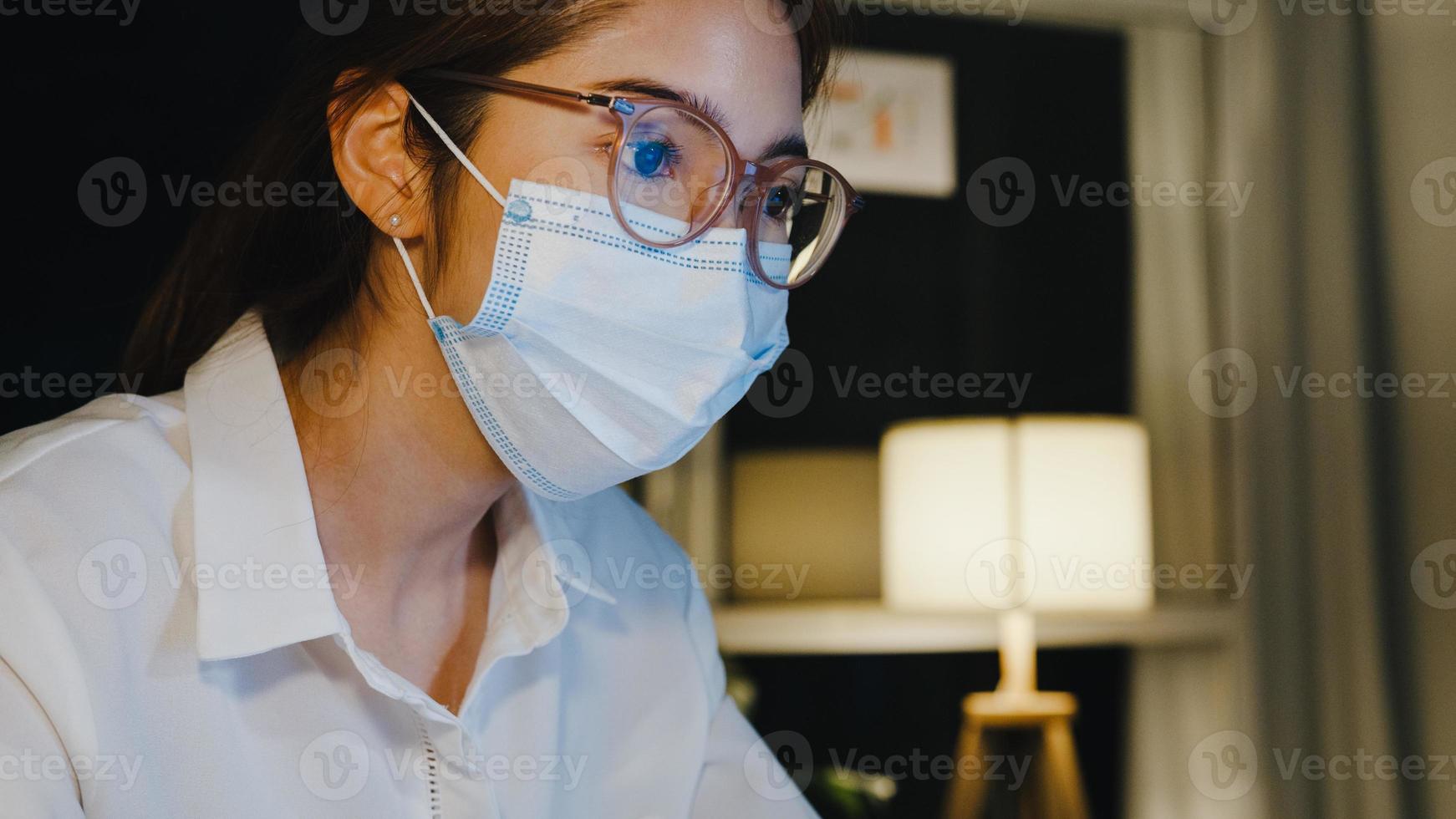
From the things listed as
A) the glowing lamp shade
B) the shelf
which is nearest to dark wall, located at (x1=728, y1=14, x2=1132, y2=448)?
the shelf

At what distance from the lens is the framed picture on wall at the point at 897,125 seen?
2664 millimetres

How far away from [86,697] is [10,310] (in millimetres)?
625

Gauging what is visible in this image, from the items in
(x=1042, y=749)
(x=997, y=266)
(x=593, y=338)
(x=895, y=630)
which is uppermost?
(x=997, y=266)

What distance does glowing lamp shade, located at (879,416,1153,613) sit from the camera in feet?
7.14

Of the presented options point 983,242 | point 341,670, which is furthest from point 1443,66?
point 341,670

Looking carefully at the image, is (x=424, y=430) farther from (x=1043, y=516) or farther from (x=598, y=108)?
(x=1043, y=516)

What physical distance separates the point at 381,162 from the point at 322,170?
11 cm

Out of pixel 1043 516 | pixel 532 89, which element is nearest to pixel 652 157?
pixel 532 89

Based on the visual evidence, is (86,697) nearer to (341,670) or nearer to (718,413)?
(341,670)

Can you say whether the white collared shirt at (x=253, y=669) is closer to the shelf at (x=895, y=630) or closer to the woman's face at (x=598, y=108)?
the woman's face at (x=598, y=108)

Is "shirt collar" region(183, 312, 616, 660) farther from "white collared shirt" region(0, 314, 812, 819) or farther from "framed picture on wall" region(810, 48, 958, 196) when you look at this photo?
"framed picture on wall" region(810, 48, 958, 196)

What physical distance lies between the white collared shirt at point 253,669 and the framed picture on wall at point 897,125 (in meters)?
1.77

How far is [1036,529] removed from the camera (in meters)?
2.20

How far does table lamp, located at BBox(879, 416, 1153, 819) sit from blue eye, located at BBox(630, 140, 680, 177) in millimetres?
1353
